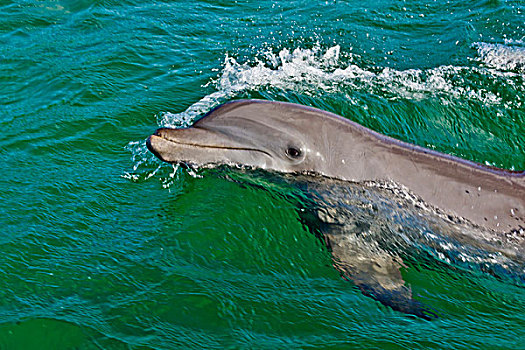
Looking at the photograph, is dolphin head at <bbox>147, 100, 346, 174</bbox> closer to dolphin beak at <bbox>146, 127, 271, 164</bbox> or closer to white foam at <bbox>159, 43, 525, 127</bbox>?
dolphin beak at <bbox>146, 127, 271, 164</bbox>

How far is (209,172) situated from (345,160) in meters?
1.86

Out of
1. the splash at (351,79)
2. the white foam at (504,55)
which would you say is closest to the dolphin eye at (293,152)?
the splash at (351,79)

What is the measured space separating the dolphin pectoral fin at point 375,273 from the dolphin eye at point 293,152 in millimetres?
1134

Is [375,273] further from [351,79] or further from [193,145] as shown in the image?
[351,79]

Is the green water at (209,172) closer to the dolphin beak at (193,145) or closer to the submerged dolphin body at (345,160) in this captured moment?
the submerged dolphin body at (345,160)

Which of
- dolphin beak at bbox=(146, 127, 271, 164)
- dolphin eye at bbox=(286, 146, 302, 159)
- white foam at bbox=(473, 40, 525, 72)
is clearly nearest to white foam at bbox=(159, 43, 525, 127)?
white foam at bbox=(473, 40, 525, 72)

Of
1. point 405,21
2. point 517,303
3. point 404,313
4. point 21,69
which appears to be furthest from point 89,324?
point 405,21

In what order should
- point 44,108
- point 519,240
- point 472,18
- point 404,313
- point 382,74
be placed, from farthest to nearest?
point 472,18
point 382,74
point 44,108
point 519,240
point 404,313

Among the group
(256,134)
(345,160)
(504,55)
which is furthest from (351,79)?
(256,134)

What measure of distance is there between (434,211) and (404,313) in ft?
4.74

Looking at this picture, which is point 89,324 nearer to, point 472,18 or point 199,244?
point 199,244

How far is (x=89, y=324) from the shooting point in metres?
6.74

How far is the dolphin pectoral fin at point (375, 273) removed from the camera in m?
7.40

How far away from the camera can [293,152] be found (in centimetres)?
821
